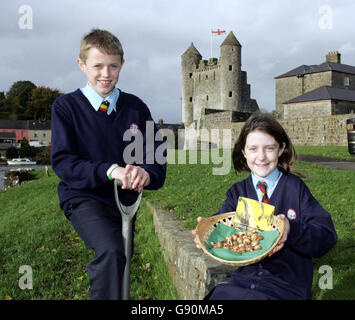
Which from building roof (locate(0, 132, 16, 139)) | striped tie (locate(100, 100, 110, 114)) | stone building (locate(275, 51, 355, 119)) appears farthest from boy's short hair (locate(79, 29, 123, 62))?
building roof (locate(0, 132, 16, 139))

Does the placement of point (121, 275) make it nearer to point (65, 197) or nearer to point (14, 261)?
point (65, 197)

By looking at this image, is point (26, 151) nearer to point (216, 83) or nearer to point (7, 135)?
point (7, 135)

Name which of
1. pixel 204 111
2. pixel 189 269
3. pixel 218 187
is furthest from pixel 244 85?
pixel 189 269

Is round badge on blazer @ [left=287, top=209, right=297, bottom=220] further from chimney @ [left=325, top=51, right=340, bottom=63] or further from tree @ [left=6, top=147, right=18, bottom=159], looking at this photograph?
tree @ [left=6, top=147, right=18, bottom=159]

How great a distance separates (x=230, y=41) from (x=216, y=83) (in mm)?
6541

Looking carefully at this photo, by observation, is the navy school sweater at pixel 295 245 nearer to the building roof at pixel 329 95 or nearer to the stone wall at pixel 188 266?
the stone wall at pixel 188 266

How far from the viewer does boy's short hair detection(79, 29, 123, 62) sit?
2.51 meters

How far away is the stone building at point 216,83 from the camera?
56.5m

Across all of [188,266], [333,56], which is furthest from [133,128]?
[333,56]

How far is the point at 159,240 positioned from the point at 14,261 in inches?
82.9

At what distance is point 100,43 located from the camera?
250cm
